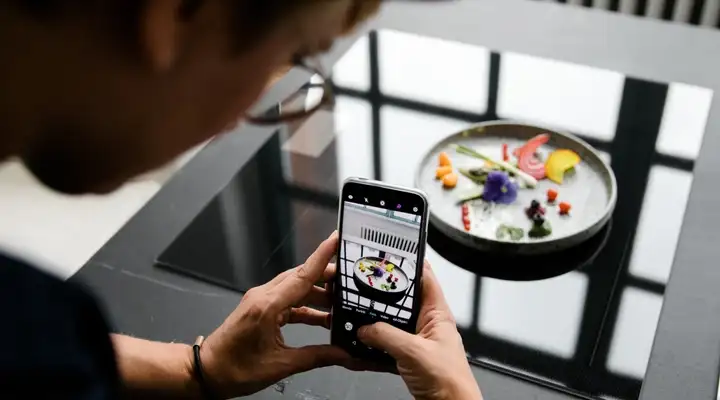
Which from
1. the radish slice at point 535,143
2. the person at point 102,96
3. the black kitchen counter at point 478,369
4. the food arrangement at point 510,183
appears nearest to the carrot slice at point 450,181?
the food arrangement at point 510,183

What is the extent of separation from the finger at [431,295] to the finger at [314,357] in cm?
10

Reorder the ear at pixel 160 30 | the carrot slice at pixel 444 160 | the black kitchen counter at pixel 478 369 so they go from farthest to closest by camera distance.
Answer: the carrot slice at pixel 444 160 → the black kitchen counter at pixel 478 369 → the ear at pixel 160 30

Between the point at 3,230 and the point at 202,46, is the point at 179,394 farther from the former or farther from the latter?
the point at 3,230

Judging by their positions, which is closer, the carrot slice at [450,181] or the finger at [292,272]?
the finger at [292,272]

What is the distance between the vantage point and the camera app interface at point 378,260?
0.81 meters

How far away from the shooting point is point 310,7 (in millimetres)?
434

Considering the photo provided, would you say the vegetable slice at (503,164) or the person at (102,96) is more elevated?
the person at (102,96)

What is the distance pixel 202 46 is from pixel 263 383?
49 cm

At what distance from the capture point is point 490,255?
98 centimetres

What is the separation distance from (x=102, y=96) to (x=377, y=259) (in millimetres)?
432

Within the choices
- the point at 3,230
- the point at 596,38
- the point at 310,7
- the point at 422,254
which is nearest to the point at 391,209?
the point at 422,254

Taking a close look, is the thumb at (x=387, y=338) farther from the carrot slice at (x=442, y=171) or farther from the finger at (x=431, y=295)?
the carrot slice at (x=442, y=171)

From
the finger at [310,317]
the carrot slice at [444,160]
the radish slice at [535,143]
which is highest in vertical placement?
the radish slice at [535,143]

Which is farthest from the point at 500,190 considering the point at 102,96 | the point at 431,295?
the point at 102,96
